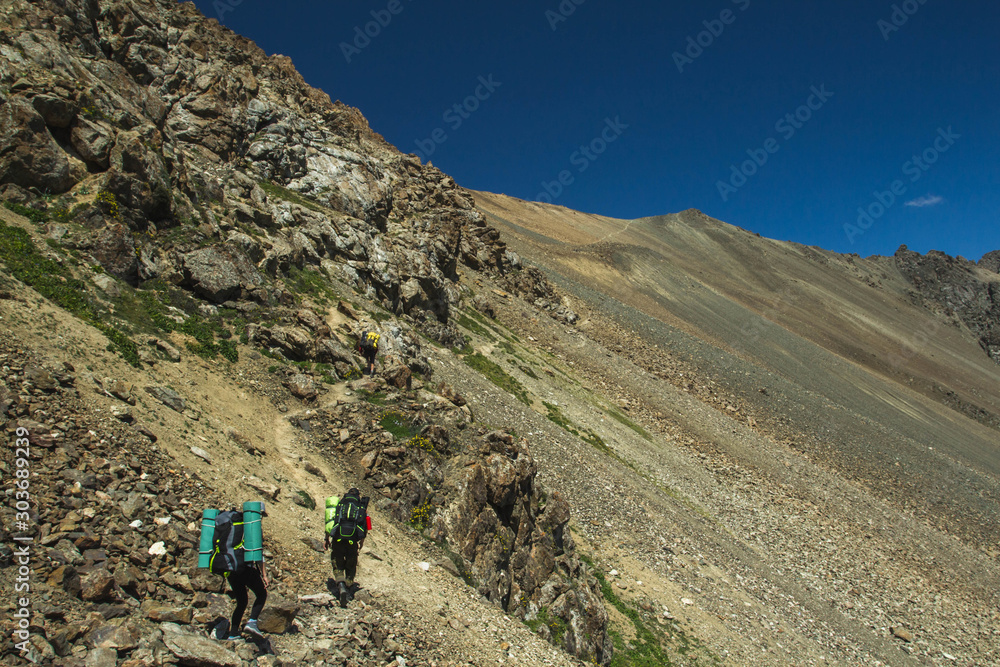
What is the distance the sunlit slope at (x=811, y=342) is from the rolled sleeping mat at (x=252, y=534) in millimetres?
29029

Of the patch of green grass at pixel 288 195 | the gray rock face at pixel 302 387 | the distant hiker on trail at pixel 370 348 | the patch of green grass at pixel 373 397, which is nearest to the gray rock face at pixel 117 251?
the gray rock face at pixel 302 387

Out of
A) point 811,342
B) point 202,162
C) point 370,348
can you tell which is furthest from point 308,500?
point 811,342

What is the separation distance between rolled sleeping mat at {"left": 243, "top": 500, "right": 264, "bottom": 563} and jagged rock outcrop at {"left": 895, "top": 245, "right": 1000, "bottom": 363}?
15471cm

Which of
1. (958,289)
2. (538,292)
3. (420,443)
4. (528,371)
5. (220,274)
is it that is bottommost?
(420,443)

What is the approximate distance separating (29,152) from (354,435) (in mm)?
10713

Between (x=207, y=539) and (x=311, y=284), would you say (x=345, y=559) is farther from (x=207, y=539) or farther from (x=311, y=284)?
(x=311, y=284)

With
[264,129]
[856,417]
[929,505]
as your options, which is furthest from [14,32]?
[856,417]

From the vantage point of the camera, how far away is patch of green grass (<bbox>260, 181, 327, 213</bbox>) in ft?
80.9

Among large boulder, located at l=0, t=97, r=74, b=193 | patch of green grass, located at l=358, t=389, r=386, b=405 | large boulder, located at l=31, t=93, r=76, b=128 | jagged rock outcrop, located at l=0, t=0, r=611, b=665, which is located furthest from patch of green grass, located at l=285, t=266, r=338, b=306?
large boulder, located at l=31, t=93, r=76, b=128

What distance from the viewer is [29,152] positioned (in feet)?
40.0

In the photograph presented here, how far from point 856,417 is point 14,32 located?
2141 inches

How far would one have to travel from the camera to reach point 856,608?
20391 mm

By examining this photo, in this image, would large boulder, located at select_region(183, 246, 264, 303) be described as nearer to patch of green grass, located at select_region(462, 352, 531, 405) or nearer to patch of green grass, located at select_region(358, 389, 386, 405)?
patch of green grass, located at select_region(358, 389, 386, 405)

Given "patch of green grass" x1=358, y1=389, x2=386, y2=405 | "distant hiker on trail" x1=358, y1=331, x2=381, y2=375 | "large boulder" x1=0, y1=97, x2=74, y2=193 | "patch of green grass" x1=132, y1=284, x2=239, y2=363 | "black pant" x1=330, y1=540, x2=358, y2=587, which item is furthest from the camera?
"distant hiker on trail" x1=358, y1=331, x2=381, y2=375
